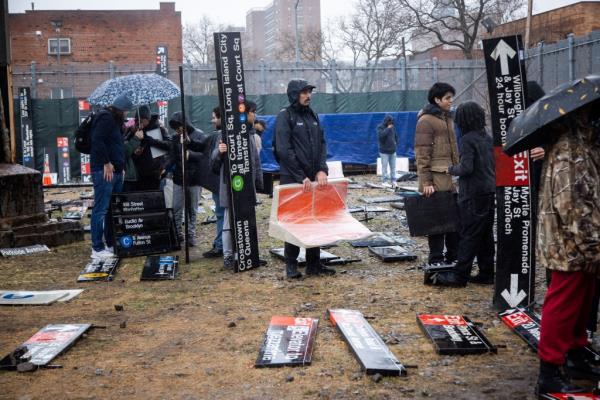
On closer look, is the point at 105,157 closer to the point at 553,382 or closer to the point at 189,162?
the point at 189,162

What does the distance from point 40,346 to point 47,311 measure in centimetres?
134

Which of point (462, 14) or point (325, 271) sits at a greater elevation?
point (462, 14)

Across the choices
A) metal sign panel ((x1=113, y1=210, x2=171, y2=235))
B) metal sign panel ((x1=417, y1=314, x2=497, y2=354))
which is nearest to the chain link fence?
metal sign panel ((x1=113, y1=210, x2=171, y2=235))

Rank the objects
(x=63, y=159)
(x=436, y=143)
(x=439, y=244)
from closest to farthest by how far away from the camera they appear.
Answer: (x=436, y=143), (x=439, y=244), (x=63, y=159)

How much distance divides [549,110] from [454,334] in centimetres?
206

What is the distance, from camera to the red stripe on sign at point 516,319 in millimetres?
5336

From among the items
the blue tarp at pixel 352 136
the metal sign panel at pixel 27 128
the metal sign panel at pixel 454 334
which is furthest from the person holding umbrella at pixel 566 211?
the metal sign panel at pixel 27 128

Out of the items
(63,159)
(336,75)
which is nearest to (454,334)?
(63,159)

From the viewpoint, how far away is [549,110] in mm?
3740

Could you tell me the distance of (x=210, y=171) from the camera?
9094 mm

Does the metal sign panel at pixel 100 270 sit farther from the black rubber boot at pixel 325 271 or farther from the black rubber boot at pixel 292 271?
the black rubber boot at pixel 325 271

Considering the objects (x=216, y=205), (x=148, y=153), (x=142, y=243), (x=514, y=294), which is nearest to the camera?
(x=514, y=294)

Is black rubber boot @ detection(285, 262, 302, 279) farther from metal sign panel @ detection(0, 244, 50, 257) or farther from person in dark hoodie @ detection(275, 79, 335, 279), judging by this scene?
metal sign panel @ detection(0, 244, 50, 257)

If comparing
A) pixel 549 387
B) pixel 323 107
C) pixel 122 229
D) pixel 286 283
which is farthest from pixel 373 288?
pixel 323 107
